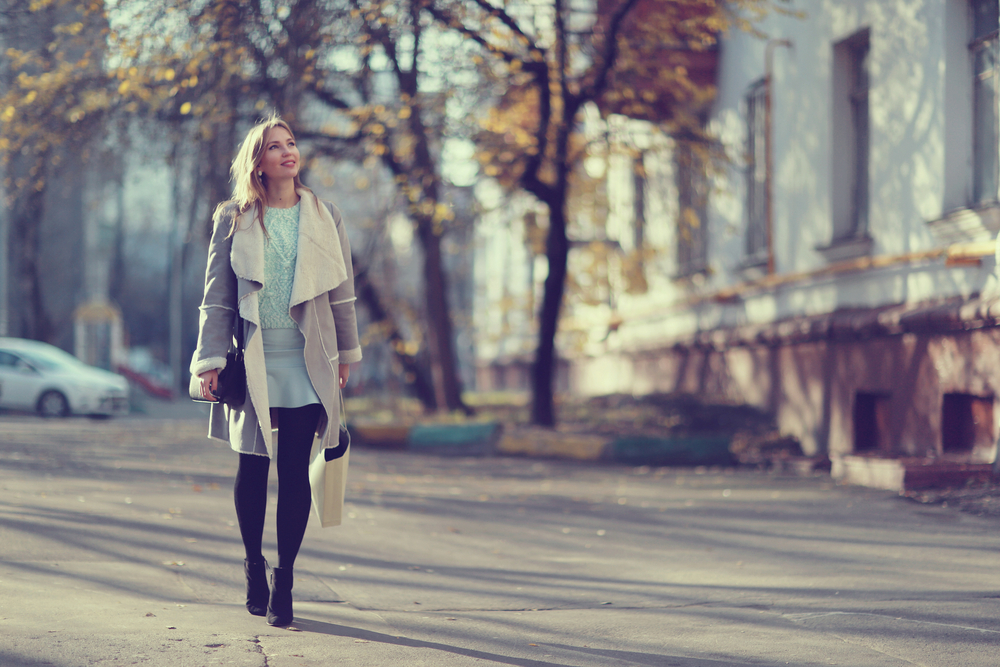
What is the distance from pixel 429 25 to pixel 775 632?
28.7 feet

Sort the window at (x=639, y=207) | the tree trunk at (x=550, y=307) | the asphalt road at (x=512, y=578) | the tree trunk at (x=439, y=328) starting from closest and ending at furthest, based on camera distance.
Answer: the asphalt road at (x=512, y=578)
the tree trunk at (x=550, y=307)
the window at (x=639, y=207)
the tree trunk at (x=439, y=328)

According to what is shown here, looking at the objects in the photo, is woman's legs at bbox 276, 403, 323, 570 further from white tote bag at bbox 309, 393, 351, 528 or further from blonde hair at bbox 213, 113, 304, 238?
blonde hair at bbox 213, 113, 304, 238

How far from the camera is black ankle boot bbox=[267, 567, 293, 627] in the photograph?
3961 millimetres

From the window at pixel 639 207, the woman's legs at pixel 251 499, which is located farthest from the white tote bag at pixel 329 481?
the window at pixel 639 207

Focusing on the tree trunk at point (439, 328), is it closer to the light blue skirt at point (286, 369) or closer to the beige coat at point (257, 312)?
the beige coat at point (257, 312)

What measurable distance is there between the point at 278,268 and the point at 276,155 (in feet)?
1.38

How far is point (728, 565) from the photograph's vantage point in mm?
5645

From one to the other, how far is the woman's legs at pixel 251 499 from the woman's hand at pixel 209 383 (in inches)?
10.9

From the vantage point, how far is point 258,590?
411 cm

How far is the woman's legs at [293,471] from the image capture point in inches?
158

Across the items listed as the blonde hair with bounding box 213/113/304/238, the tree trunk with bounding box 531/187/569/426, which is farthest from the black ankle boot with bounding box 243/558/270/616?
the tree trunk with bounding box 531/187/569/426

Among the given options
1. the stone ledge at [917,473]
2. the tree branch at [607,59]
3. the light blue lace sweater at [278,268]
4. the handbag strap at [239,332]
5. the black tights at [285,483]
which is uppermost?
the tree branch at [607,59]

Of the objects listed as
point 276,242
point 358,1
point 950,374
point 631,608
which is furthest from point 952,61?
point 276,242

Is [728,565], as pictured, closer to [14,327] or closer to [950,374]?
[950,374]
